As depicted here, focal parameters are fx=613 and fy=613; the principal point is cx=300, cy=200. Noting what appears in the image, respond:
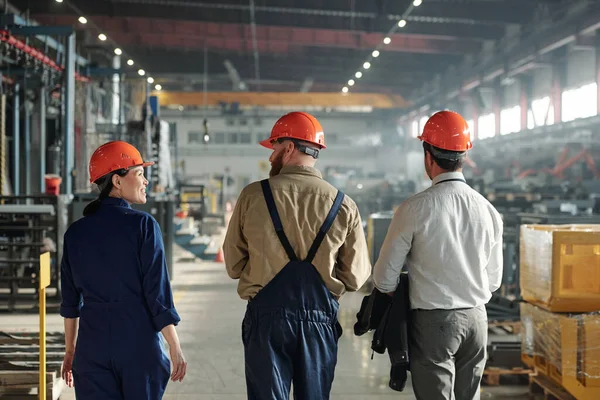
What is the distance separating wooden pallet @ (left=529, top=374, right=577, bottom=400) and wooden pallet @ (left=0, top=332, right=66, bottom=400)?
3831mm

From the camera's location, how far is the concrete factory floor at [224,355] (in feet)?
17.3

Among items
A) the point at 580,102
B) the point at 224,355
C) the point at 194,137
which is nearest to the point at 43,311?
the point at 224,355

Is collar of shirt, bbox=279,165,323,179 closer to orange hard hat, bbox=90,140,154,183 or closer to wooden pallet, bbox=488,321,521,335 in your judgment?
orange hard hat, bbox=90,140,154,183

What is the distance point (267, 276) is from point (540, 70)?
20.6 metres

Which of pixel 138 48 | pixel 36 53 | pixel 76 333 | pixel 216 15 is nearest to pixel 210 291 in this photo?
pixel 36 53

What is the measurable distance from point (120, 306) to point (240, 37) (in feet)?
63.6

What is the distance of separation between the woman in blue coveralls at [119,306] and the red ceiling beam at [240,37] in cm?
1782

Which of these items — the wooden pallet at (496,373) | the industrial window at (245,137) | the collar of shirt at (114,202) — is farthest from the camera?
the industrial window at (245,137)

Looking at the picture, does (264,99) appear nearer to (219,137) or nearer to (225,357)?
(219,137)

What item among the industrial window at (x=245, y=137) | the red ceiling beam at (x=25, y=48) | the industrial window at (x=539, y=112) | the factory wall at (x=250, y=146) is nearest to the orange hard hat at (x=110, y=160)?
the red ceiling beam at (x=25, y=48)

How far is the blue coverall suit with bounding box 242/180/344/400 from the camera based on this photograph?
2.81m

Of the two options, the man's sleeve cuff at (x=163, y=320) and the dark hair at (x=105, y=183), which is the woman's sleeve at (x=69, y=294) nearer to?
the dark hair at (x=105, y=183)

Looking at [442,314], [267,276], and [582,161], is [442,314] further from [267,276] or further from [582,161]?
[582,161]

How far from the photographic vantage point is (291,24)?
738 inches
